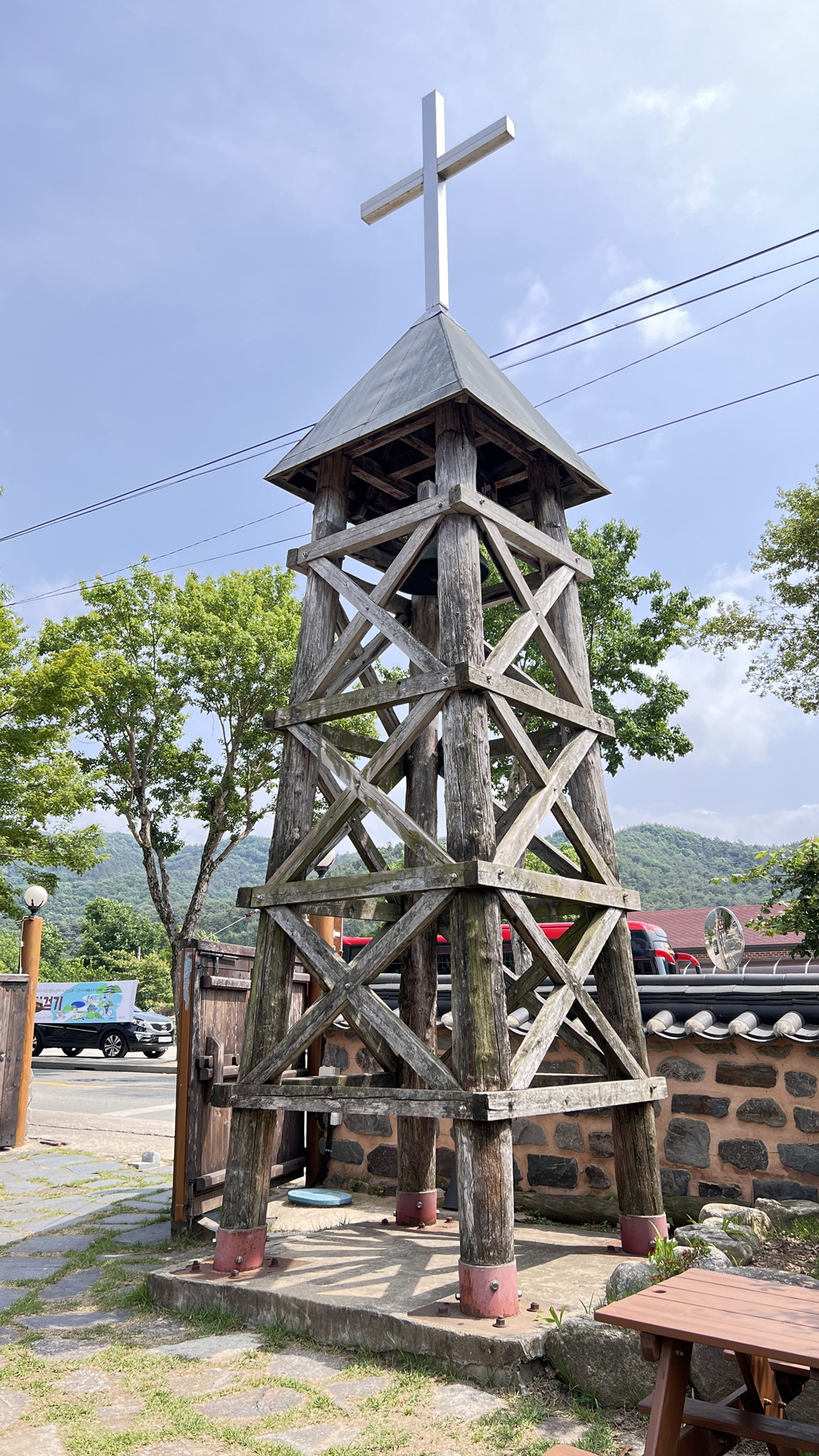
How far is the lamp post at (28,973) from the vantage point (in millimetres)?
10141

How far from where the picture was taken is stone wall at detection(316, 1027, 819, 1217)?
5.31m

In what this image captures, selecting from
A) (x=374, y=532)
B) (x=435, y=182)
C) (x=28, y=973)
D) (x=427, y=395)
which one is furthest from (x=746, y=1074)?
(x=28, y=973)

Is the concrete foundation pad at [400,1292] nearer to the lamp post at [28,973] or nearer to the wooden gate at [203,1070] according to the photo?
the wooden gate at [203,1070]

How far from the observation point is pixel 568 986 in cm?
478

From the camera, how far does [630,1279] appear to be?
11.8ft

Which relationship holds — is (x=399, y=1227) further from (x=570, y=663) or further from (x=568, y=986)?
(x=570, y=663)

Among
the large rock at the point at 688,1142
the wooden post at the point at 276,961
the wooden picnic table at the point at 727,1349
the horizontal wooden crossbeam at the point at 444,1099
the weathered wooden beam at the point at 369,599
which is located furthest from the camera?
the large rock at the point at 688,1142

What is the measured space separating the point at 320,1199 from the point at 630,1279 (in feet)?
11.7

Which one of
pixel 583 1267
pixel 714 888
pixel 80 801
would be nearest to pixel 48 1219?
pixel 583 1267

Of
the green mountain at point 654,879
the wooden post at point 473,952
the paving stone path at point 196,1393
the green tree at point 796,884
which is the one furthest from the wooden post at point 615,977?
the green mountain at point 654,879

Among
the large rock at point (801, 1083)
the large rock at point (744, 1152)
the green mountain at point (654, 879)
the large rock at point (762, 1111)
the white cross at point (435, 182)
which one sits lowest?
the large rock at point (744, 1152)

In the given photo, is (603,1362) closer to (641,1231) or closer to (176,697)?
(641,1231)

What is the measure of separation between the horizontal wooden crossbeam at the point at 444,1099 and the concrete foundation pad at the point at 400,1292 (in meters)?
0.75

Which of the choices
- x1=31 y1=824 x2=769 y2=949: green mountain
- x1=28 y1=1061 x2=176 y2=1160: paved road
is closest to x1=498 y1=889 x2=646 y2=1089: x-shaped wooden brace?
x1=28 y1=1061 x2=176 y2=1160: paved road
